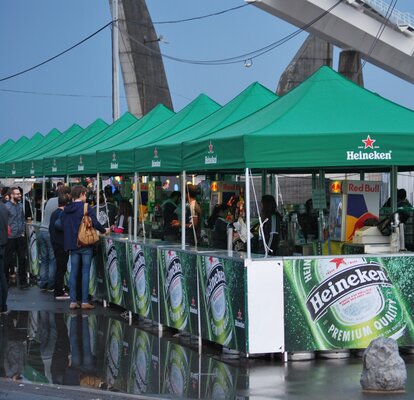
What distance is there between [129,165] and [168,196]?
4932 millimetres

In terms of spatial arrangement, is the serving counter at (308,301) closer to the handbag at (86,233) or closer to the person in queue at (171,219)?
the handbag at (86,233)

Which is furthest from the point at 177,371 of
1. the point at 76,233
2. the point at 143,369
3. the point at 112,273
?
the point at 112,273

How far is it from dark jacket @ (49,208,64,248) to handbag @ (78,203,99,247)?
3.58 feet

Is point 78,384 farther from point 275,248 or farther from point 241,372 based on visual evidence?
point 275,248

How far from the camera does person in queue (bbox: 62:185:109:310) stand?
56.3 feet

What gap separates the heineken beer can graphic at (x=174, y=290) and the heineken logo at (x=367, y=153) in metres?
3.11

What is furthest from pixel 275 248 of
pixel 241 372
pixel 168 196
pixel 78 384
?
pixel 168 196

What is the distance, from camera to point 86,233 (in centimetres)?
1711

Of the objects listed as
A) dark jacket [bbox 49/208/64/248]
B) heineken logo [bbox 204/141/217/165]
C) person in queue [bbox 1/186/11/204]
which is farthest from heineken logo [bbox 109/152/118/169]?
heineken logo [bbox 204/141/217/165]

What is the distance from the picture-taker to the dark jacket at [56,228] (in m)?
18.4

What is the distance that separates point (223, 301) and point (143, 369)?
130cm

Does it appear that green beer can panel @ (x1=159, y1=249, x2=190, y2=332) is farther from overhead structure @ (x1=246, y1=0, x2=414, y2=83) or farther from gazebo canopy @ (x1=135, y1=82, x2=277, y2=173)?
overhead structure @ (x1=246, y1=0, x2=414, y2=83)

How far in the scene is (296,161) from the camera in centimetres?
1210

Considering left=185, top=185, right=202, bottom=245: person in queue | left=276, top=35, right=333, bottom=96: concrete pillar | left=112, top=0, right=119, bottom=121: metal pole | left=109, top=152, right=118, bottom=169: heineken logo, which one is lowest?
left=185, top=185, right=202, bottom=245: person in queue
